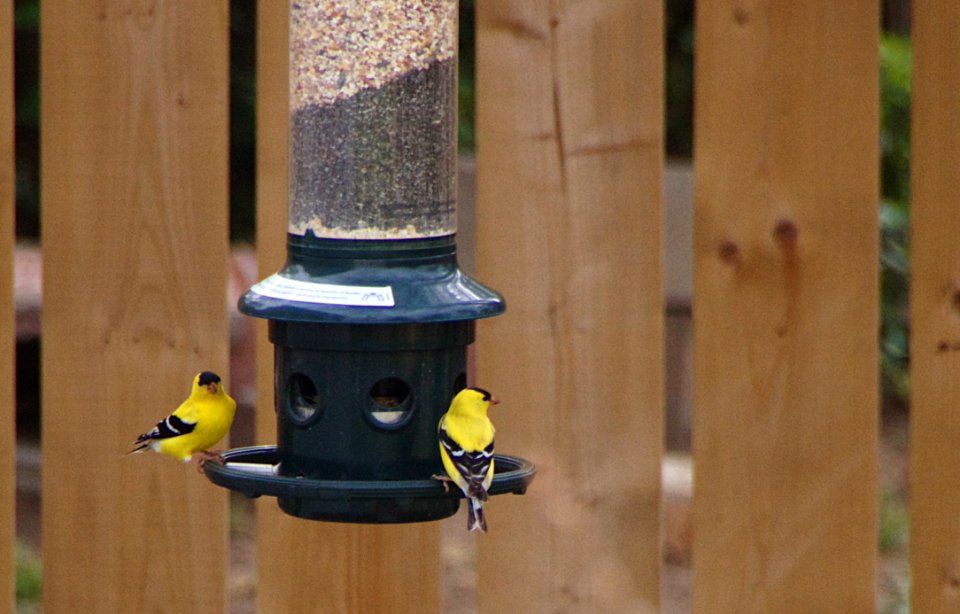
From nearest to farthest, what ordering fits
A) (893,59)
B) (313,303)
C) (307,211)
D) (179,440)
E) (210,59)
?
(313,303) → (307,211) → (179,440) → (210,59) → (893,59)

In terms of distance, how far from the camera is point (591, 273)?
295cm

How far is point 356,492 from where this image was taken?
2340mm

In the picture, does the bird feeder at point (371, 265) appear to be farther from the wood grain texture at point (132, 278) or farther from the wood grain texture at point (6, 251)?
the wood grain texture at point (6, 251)

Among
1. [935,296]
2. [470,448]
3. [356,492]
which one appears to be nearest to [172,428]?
[356,492]

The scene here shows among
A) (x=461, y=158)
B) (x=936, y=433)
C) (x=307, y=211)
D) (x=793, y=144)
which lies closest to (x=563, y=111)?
(x=793, y=144)

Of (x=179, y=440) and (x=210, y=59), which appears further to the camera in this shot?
(x=210, y=59)

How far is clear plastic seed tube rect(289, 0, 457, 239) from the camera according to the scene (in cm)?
253

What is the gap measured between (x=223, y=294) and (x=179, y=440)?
1.15 ft

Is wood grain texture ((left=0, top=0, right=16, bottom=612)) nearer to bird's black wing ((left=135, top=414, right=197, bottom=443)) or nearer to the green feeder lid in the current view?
bird's black wing ((left=135, top=414, right=197, bottom=443))

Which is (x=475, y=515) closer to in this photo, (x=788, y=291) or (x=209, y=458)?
(x=209, y=458)

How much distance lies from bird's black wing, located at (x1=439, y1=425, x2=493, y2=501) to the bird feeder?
8 centimetres

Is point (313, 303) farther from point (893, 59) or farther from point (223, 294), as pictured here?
point (893, 59)

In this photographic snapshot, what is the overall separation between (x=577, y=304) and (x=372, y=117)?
0.63 meters

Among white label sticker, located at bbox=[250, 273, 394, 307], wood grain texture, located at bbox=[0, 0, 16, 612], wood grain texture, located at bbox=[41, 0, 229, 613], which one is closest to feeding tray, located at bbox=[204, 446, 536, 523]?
white label sticker, located at bbox=[250, 273, 394, 307]
